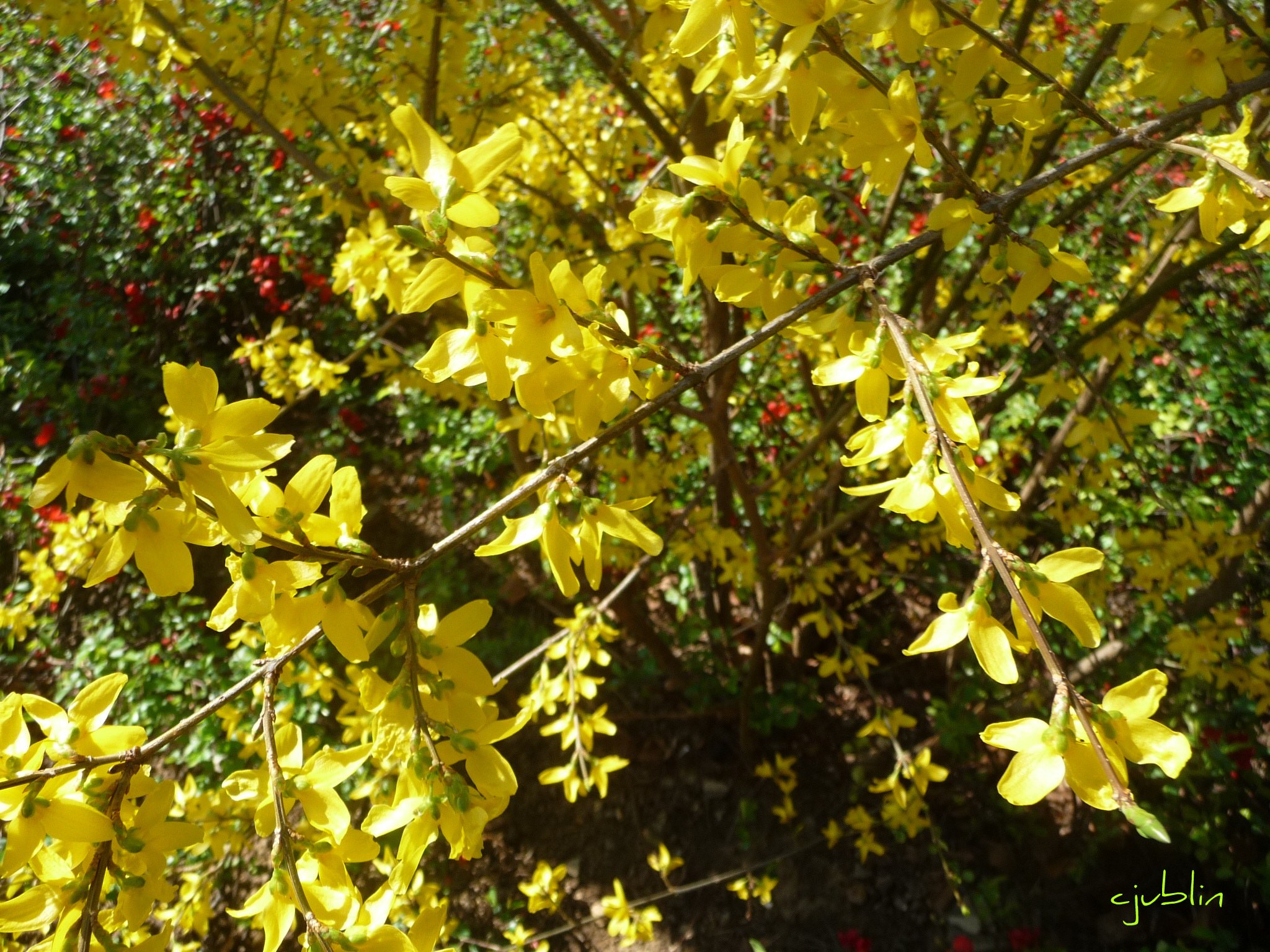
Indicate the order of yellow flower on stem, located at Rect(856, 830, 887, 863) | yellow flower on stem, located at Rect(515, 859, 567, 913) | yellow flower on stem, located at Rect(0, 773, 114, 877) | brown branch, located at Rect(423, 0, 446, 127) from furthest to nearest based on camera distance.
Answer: yellow flower on stem, located at Rect(856, 830, 887, 863) → yellow flower on stem, located at Rect(515, 859, 567, 913) → brown branch, located at Rect(423, 0, 446, 127) → yellow flower on stem, located at Rect(0, 773, 114, 877)

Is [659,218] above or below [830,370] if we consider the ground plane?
above

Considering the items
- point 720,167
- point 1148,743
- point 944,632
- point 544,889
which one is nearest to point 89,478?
point 720,167

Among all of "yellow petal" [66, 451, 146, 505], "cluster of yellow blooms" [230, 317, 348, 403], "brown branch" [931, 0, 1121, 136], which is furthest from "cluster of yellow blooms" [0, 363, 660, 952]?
"cluster of yellow blooms" [230, 317, 348, 403]

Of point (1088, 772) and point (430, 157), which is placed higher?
point (430, 157)

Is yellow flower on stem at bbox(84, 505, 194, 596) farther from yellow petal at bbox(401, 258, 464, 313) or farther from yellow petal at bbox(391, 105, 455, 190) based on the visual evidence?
yellow petal at bbox(391, 105, 455, 190)

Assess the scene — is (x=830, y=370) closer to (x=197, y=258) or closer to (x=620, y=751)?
(x=620, y=751)

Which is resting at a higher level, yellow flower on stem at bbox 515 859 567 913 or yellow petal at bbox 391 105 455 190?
yellow petal at bbox 391 105 455 190

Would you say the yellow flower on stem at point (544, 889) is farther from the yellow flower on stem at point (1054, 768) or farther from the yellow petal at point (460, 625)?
the yellow flower on stem at point (1054, 768)

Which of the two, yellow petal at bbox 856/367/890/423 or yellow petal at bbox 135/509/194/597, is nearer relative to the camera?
yellow petal at bbox 135/509/194/597

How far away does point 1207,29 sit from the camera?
115cm

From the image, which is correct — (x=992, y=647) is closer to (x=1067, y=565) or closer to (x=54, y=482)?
(x=1067, y=565)

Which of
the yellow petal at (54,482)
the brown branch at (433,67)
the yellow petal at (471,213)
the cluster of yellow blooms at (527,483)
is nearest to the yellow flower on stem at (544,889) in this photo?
the cluster of yellow blooms at (527,483)

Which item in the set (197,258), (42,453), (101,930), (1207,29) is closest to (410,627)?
(101,930)

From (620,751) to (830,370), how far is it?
8.68 feet
